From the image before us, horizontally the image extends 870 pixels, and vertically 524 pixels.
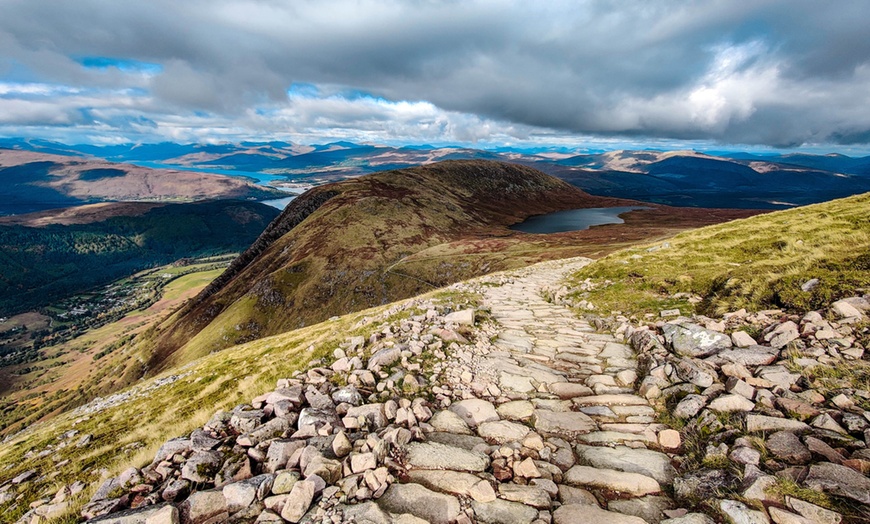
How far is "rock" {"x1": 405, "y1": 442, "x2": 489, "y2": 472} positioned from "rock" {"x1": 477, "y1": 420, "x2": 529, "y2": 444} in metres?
0.87

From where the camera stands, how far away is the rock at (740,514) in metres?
4.86

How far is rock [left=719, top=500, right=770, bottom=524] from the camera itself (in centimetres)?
486

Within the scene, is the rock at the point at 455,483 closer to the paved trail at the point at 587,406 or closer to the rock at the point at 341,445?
the paved trail at the point at 587,406

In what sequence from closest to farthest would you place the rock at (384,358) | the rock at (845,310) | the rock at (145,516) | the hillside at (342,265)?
the rock at (145,516)
the rock at (845,310)
the rock at (384,358)
the hillside at (342,265)

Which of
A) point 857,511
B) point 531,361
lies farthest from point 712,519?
point 531,361

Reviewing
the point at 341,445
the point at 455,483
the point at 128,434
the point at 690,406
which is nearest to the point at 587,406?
the point at 690,406

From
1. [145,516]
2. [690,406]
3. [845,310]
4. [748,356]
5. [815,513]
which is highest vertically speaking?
[845,310]

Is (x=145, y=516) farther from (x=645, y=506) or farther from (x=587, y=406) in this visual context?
(x=587, y=406)

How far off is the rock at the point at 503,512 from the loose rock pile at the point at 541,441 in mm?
23

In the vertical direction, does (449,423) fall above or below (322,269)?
above

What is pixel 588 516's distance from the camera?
5.61 metres

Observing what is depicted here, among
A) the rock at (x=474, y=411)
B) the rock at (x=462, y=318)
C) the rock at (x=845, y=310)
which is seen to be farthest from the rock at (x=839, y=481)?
the rock at (x=462, y=318)

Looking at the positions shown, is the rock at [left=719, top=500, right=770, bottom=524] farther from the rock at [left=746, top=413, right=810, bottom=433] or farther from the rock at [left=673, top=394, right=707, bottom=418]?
the rock at [left=673, top=394, right=707, bottom=418]

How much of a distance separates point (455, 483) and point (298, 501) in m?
2.72
